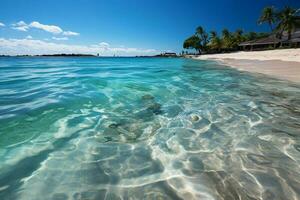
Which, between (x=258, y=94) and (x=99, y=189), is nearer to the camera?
(x=99, y=189)

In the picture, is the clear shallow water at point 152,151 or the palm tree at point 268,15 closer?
the clear shallow water at point 152,151

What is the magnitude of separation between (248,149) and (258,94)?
463cm

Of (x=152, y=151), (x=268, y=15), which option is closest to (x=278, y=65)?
(x=152, y=151)

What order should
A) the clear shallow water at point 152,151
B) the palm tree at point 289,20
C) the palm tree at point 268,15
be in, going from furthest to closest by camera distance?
the palm tree at point 268,15 → the palm tree at point 289,20 → the clear shallow water at point 152,151

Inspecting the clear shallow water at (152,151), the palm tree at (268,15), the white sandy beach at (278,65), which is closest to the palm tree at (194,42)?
the palm tree at (268,15)

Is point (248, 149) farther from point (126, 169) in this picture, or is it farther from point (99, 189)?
point (99, 189)

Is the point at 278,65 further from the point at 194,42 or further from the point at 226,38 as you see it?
the point at 194,42

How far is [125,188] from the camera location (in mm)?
2432

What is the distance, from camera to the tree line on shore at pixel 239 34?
155ft

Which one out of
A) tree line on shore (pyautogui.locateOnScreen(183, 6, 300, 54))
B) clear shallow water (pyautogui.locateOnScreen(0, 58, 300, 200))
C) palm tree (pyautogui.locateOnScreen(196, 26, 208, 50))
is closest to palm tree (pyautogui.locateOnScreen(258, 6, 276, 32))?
tree line on shore (pyautogui.locateOnScreen(183, 6, 300, 54))

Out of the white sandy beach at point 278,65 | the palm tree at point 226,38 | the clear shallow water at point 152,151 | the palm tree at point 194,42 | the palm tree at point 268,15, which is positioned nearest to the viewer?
the clear shallow water at point 152,151

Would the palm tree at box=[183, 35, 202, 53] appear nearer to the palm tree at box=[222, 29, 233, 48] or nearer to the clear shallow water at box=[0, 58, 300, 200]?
the palm tree at box=[222, 29, 233, 48]

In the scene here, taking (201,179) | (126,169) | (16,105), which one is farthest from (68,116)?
(201,179)

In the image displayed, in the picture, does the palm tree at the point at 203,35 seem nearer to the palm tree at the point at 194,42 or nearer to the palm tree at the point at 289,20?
the palm tree at the point at 194,42
